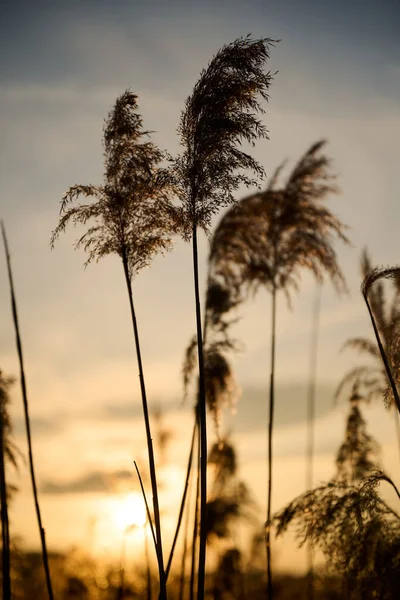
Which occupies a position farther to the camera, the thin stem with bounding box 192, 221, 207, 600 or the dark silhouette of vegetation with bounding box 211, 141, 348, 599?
the dark silhouette of vegetation with bounding box 211, 141, 348, 599

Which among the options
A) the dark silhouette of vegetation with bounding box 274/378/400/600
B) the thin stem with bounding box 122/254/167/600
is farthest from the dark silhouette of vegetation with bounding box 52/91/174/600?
the dark silhouette of vegetation with bounding box 274/378/400/600

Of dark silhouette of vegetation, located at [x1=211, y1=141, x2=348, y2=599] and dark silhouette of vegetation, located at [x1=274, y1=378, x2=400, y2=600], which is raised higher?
dark silhouette of vegetation, located at [x1=211, y1=141, x2=348, y2=599]

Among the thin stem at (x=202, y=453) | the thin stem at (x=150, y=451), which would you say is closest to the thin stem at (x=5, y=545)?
the thin stem at (x=150, y=451)

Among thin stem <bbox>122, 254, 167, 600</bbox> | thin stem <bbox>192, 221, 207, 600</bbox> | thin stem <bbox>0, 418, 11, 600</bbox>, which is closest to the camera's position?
thin stem <bbox>192, 221, 207, 600</bbox>

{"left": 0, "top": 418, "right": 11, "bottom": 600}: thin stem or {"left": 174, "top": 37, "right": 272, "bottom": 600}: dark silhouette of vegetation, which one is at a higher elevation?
{"left": 174, "top": 37, "right": 272, "bottom": 600}: dark silhouette of vegetation

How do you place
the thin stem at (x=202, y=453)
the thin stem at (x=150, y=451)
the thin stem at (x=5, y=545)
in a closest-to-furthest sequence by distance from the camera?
the thin stem at (x=202, y=453), the thin stem at (x=150, y=451), the thin stem at (x=5, y=545)

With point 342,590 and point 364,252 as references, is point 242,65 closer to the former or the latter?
point 364,252

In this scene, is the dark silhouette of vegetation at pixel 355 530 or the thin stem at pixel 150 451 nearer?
the thin stem at pixel 150 451

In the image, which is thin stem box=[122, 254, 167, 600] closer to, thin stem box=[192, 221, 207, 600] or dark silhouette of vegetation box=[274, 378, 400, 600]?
thin stem box=[192, 221, 207, 600]

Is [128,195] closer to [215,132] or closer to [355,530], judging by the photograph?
[215,132]

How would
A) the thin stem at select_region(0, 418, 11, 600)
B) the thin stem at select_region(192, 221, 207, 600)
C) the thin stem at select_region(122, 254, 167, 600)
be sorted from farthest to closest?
the thin stem at select_region(0, 418, 11, 600) < the thin stem at select_region(122, 254, 167, 600) < the thin stem at select_region(192, 221, 207, 600)

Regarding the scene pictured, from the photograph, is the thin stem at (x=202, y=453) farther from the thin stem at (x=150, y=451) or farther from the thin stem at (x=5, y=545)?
the thin stem at (x=5, y=545)

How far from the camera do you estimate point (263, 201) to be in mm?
7777

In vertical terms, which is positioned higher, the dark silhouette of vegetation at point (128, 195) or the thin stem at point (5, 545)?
the dark silhouette of vegetation at point (128, 195)
